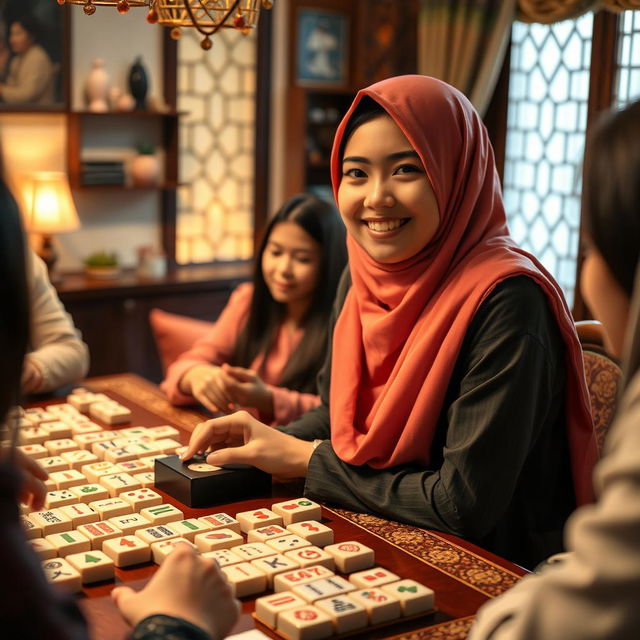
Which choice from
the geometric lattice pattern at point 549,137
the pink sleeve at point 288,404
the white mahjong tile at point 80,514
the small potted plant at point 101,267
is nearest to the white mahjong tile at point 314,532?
the white mahjong tile at point 80,514

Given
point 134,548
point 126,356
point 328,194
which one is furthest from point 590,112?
point 134,548

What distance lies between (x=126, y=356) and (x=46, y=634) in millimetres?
3843

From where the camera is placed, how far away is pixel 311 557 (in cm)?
152

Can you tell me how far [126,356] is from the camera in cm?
474

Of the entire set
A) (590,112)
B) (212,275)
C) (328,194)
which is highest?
(590,112)

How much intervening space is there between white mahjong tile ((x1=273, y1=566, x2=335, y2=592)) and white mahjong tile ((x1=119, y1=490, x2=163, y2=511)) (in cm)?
38

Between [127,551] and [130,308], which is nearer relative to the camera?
[127,551]

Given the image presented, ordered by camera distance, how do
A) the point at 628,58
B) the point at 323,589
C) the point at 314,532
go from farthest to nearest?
A: the point at 628,58 → the point at 314,532 → the point at 323,589

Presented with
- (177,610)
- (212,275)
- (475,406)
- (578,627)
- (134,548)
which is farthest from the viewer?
(212,275)

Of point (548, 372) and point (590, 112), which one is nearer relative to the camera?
point (548, 372)

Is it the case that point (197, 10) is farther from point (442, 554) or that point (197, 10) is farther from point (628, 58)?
point (628, 58)

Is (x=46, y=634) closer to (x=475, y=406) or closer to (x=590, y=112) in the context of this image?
(x=475, y=406)

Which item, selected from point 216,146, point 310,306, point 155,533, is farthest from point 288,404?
point 216,146

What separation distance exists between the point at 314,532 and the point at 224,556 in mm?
172
